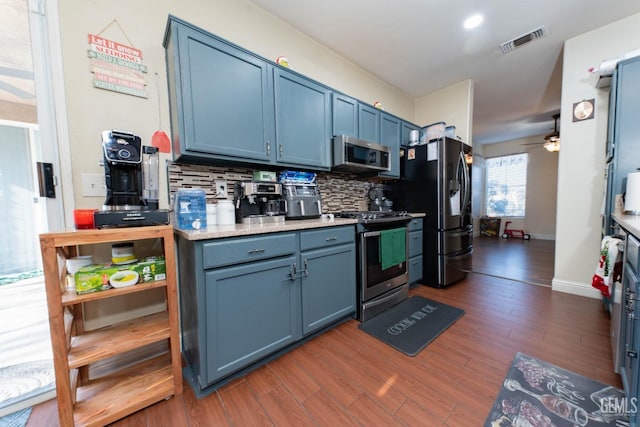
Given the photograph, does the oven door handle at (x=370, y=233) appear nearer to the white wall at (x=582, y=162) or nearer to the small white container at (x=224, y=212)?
the small white container at (x=224, y=212)

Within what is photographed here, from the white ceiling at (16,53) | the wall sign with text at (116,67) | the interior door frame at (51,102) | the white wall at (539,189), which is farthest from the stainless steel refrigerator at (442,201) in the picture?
the white wall at (539,189)

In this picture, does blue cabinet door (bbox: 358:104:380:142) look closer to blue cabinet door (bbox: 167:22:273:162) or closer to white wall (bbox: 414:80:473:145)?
blue cabinet door (bbox: 167:22:273:162)

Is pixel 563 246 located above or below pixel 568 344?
above

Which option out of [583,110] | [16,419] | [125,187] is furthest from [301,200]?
[583,110]

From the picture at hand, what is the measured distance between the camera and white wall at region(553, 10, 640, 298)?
227 cm

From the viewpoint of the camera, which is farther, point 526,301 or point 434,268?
point 434,268

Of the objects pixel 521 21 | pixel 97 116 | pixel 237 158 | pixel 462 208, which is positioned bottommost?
A: pixel 462 208

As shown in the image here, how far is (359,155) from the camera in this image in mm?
2312

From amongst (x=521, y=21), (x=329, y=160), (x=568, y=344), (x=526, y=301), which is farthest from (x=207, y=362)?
(x=521, y=21)

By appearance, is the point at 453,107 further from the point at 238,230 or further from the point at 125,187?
the point at 125,187

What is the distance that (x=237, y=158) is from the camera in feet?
5.34

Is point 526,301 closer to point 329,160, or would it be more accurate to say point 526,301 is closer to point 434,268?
point 434,268

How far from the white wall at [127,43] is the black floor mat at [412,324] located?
1.96 m

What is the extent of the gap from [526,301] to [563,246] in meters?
0.85
